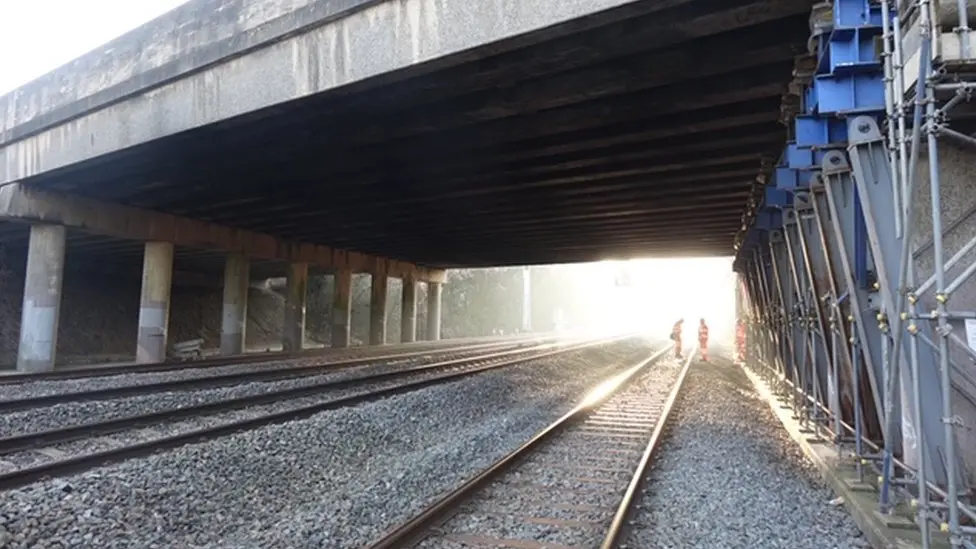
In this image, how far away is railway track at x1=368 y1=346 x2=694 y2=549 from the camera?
4.45 metres

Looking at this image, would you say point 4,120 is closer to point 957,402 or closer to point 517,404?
point 517,404

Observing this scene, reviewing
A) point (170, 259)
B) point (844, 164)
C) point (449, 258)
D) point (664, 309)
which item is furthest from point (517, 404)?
point (664, 309)

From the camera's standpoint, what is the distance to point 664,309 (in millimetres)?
101000

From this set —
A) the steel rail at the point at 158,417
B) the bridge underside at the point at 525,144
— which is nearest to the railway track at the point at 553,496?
the bridge underside at the point at 525,144

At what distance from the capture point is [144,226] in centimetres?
1705

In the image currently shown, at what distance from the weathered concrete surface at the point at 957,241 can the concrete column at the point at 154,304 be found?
18336 millimetres

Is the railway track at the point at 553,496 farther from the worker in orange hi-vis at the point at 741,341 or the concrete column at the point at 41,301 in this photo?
the worker in orange hi-vis at the point at 741,341

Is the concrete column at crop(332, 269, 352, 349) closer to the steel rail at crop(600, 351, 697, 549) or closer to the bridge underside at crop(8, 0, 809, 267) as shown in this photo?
the bridge underside at crop(8, 0, 809, 267)

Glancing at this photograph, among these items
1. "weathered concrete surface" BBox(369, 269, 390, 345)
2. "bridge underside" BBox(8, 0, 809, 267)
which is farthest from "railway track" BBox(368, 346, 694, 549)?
"weathered concrete surface" BBox(369, 269, 390, 345)

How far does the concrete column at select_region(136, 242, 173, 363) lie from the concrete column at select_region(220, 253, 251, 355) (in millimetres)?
3267

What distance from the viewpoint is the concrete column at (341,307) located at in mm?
27266

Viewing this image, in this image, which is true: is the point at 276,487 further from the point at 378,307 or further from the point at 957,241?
the point at 378,307

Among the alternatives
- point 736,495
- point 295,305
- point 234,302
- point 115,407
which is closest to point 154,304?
point 234,302

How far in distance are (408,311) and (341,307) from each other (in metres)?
6.09
